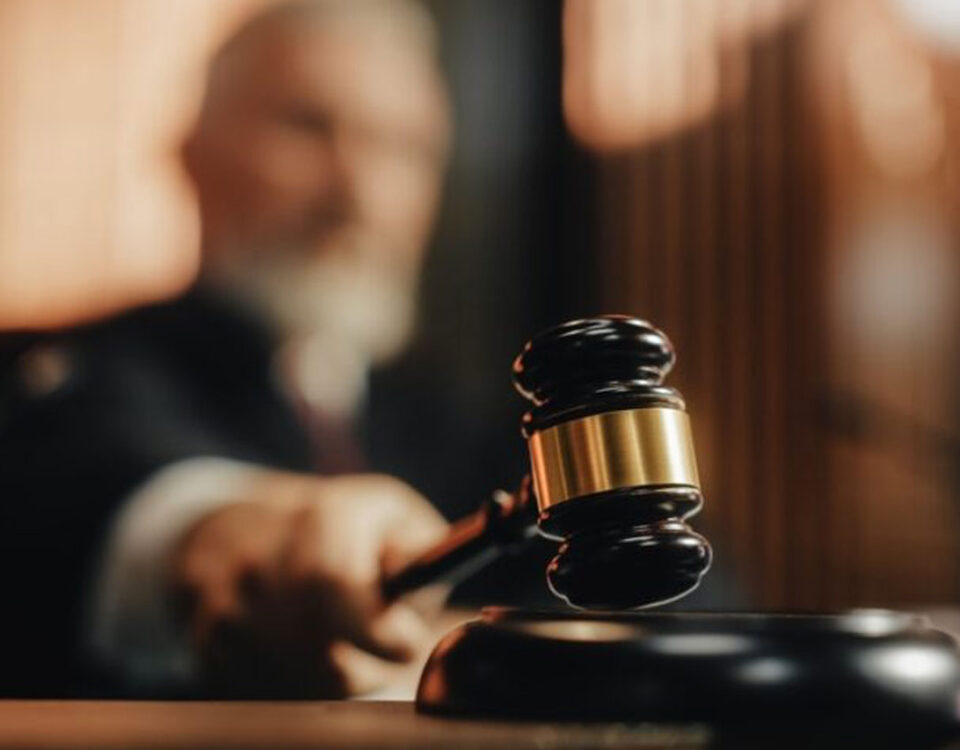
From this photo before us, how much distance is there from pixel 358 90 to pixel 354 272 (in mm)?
320

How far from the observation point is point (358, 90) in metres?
2.13

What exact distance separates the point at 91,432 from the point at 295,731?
4.19ft

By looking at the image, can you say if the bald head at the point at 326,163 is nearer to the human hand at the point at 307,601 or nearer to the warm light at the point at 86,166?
the warm light at the point at 86,166

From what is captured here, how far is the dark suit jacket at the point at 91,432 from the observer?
1548 mm

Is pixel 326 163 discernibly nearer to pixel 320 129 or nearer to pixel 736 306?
pixel 320 129


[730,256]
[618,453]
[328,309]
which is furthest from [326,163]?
[618,453]

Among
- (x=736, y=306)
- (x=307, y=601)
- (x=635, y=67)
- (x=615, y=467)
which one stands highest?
(x=635, y=67)

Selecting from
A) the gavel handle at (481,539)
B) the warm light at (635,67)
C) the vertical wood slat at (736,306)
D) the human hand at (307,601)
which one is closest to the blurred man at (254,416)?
the human hand at (307,601)

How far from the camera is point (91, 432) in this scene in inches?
62.9

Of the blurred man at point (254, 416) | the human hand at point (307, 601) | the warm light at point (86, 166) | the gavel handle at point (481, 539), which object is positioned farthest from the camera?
the warm light at point (86, 166)

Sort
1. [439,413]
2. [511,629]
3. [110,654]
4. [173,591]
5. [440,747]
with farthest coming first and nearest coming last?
[439,413] < [110,654] < [173,591] < [511,629] < [440,747]

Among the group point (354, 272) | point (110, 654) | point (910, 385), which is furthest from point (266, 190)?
point (910, 385)

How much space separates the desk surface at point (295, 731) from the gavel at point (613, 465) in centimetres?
7

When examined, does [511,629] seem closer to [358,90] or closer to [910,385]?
[358,90]
